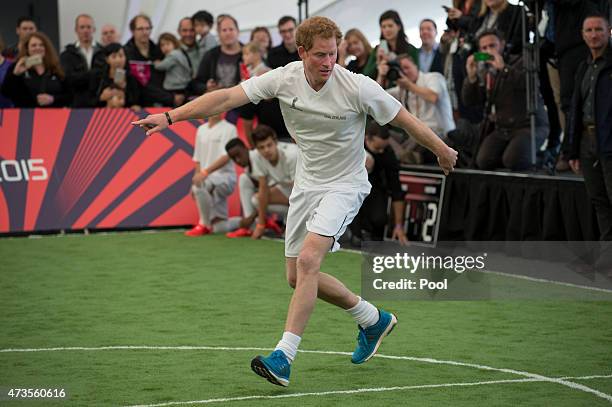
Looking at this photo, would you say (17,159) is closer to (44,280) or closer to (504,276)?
(44,280)

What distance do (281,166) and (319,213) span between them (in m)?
6.78

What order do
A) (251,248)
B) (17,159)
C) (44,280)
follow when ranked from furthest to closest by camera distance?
1. (17,159)
2. (251,248)
3. (44,280)

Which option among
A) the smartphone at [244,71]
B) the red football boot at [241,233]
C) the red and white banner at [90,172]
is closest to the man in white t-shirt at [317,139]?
the red football boot at [241,233]

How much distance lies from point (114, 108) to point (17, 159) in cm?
140

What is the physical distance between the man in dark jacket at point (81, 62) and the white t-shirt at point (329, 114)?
29.2ft

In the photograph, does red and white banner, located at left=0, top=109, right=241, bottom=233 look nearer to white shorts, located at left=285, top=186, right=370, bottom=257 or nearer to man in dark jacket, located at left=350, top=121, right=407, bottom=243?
man in dark jacket, located at left=350, top=121, right=407, bottom=243

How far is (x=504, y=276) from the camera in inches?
451

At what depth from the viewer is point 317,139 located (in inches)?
295

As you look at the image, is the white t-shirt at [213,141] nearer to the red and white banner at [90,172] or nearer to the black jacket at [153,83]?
the red and white banner at [90,172]

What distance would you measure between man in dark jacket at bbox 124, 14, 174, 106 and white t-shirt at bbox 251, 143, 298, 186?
244cm

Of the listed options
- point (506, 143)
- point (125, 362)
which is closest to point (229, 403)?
point (125, 362)

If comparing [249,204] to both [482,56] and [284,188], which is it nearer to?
[284,188]

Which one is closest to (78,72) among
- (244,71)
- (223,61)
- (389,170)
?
(223,61)

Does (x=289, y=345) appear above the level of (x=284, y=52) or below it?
below
